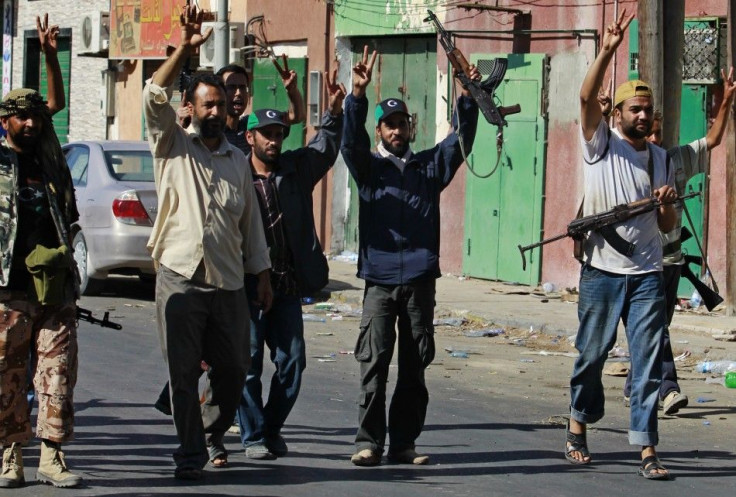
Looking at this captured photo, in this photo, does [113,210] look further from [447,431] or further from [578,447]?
[578,447]

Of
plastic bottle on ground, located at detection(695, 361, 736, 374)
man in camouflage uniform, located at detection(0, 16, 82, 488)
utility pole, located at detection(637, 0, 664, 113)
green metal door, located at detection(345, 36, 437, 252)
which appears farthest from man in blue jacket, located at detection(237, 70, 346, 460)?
green metal door, located at detection(345, 36, 437, 252)

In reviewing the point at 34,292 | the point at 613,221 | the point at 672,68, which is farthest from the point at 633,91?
the point at 672,68

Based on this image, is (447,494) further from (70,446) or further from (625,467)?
(70,446)

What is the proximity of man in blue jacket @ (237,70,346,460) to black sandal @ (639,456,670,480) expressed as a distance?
6.02 ft

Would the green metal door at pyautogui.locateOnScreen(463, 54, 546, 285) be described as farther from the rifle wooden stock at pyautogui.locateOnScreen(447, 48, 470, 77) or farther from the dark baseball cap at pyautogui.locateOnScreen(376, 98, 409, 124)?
the dark baseball cap at pyautogui.locateOnScreen(376, 98, 409, 124)

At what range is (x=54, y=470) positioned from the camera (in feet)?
23.1

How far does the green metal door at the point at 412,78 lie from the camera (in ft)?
63.9

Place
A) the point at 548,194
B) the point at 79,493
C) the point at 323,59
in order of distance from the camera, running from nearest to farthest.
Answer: the point at 79,493 < the point at 548,194 < the point at 323,59

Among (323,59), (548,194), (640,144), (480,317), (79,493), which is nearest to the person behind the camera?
(79,493)

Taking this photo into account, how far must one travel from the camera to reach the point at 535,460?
8.06 meters

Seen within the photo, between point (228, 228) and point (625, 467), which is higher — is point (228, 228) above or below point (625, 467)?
above

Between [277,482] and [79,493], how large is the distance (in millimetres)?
962

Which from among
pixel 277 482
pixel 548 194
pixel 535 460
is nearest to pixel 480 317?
pixel 548 194

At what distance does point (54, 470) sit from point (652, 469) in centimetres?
297
